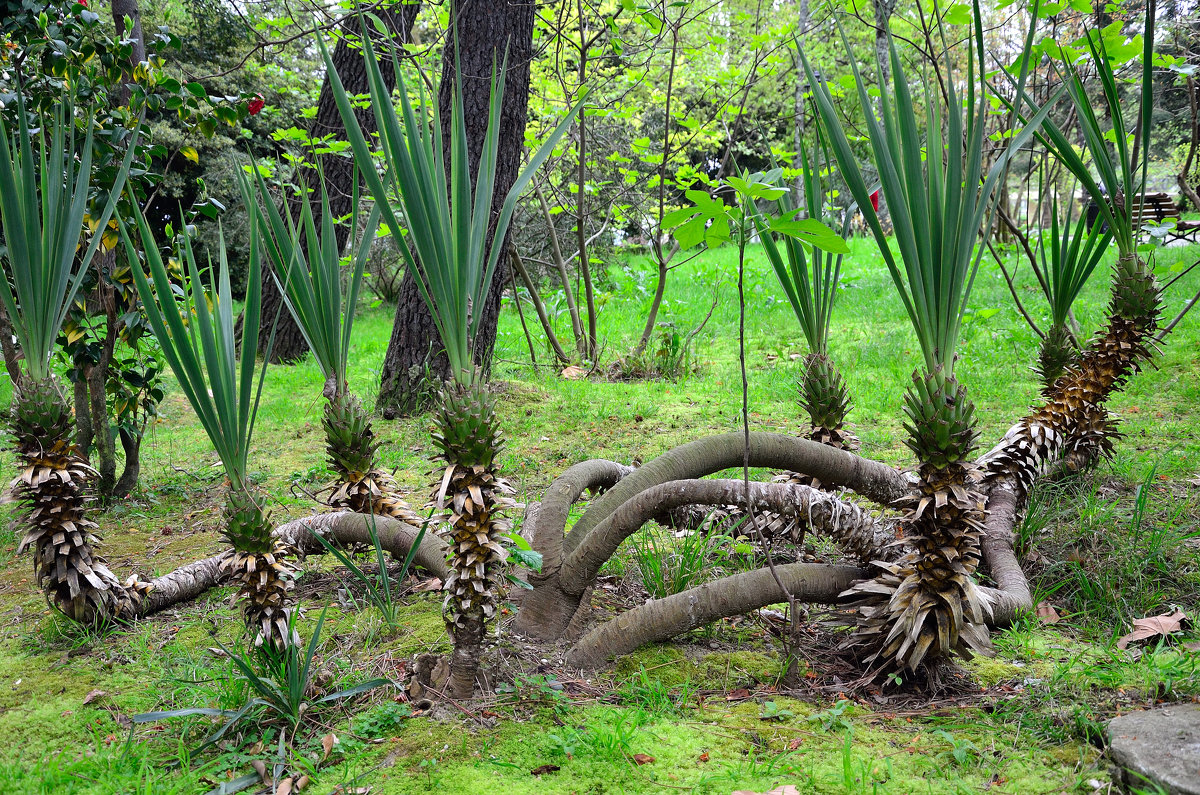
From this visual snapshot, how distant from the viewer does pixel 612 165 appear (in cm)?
811

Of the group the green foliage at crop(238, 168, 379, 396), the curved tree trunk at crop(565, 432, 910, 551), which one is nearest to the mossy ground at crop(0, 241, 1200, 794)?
the curved tree trunk at crop(565, 432, 910, 551)

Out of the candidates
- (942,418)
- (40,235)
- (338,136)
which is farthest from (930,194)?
(338,136)

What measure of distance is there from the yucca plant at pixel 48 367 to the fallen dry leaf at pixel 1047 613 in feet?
9.40

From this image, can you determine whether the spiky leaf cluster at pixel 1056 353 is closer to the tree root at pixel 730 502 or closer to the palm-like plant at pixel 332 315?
the tree root at pixel 730 502

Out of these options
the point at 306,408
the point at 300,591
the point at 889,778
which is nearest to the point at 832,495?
the point at 889,778

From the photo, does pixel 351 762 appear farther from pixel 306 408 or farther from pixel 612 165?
pixel 612 165

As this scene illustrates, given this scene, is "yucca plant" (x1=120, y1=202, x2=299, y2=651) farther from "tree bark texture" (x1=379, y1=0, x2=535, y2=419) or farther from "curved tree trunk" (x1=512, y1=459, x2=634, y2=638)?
"tree bark texture" (x1=379, y1=0, x2=535, y2=419)

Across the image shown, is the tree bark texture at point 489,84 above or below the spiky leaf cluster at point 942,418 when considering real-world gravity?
above

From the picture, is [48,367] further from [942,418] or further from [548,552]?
[942,418]

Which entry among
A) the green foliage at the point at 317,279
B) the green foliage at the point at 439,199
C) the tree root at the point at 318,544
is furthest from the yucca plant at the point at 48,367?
the green foliage at the point at 439,199

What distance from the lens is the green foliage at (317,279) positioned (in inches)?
81.9

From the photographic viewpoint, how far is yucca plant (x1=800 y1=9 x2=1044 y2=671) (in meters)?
1.63

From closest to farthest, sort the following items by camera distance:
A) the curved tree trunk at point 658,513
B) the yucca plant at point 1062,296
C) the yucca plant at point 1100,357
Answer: the curved tree trunk at point 658,513 < the yucca plant at point 1100,357 < the yucca plant at point 1062,296

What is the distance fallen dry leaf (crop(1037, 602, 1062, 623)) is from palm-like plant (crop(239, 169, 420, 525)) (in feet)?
6.70
